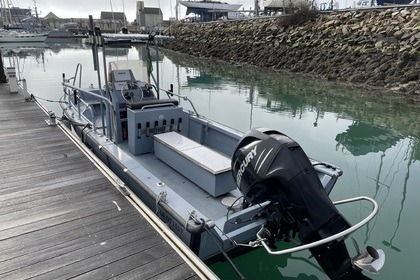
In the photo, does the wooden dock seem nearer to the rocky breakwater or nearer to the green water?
the green water

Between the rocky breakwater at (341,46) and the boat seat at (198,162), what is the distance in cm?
1167

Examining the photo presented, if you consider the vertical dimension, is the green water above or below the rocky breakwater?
below

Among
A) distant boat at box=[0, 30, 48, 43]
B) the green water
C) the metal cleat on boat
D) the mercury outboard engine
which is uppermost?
distant boat at box=[0, 30, 48, 43]

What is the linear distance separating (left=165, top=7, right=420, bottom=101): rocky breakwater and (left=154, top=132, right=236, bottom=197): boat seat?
1167 centimetres

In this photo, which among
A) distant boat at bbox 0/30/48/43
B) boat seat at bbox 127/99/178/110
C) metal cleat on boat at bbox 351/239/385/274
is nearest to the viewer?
metal cleat on boat at bbox 351/239/385/274

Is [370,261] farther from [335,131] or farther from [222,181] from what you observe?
[335,131]

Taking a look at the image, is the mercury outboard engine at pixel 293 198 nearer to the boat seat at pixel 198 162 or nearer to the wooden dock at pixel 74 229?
the wooden dock at pixel 74 229

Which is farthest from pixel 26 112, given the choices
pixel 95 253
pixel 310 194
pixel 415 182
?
pixel 415 182

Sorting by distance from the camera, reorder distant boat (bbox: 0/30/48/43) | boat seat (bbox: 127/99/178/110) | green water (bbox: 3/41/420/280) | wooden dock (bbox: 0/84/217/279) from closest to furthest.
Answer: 1. wooden dock (bbox: 0/84/217/279)
2. green water (bbox: 3/41/420/280)
3. boat seat (bbox: 127/99/178/110)
4. distant boat (bbox: 0/30/48/43)

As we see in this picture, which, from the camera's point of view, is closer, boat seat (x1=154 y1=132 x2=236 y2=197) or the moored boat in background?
the moored boat in background

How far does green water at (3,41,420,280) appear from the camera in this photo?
12.5 ft

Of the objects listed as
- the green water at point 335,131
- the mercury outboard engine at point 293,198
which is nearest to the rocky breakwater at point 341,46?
the green water at point 335,131

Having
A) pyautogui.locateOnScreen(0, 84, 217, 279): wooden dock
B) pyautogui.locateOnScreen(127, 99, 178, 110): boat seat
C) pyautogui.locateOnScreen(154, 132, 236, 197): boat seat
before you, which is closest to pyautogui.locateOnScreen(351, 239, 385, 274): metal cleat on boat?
pyautogui.locateOnScreen(0, 84, 217, 279): wooden dock

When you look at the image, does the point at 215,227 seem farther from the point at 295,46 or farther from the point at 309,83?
the point at 295,46
